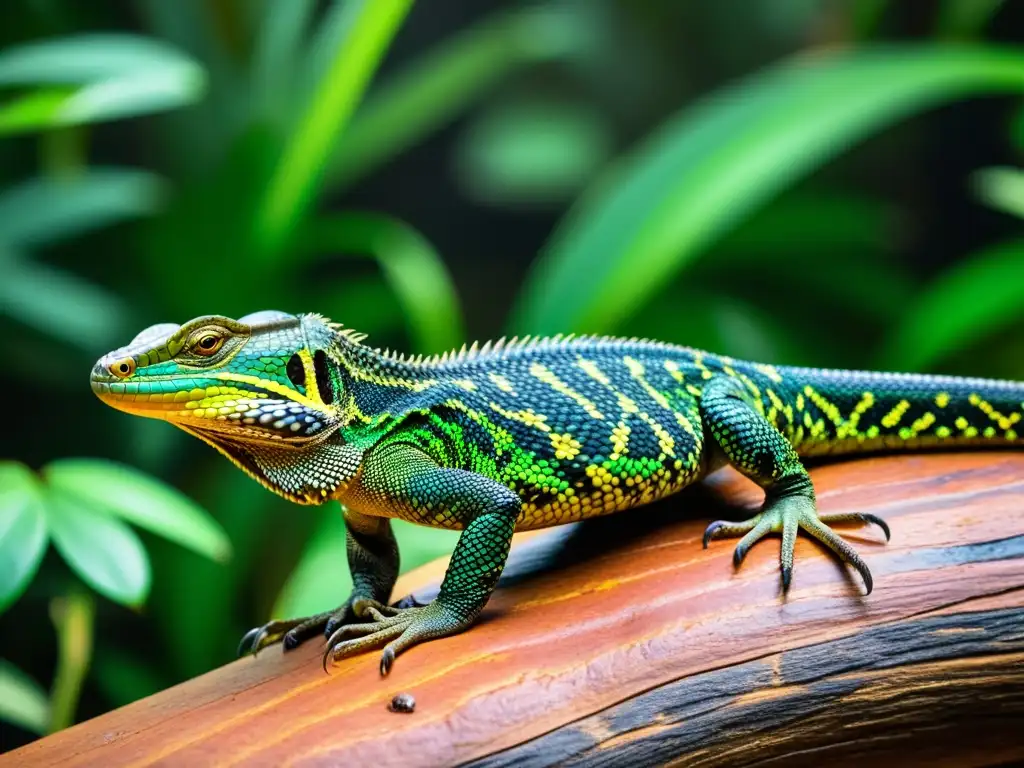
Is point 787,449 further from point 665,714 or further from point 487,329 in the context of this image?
point 487,329

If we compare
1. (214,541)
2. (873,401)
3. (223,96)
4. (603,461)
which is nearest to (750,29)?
(223,96)

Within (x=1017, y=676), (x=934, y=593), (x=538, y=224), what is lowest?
(x=1017, y=676)

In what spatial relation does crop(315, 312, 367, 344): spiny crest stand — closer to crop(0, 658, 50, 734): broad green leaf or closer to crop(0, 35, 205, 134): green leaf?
crop(0, 35, 205, 134): green leaf

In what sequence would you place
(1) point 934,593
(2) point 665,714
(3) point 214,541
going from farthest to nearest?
(3) point 214,541 → (1) point 934,593 → (2) point 665,714

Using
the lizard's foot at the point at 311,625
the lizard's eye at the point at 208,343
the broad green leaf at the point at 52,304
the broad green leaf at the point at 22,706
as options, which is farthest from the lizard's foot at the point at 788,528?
the broad green leaf at the point at 52,304

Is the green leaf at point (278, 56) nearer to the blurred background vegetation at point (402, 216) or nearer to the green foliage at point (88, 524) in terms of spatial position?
the blurred background vegetation at point (402, 216)
